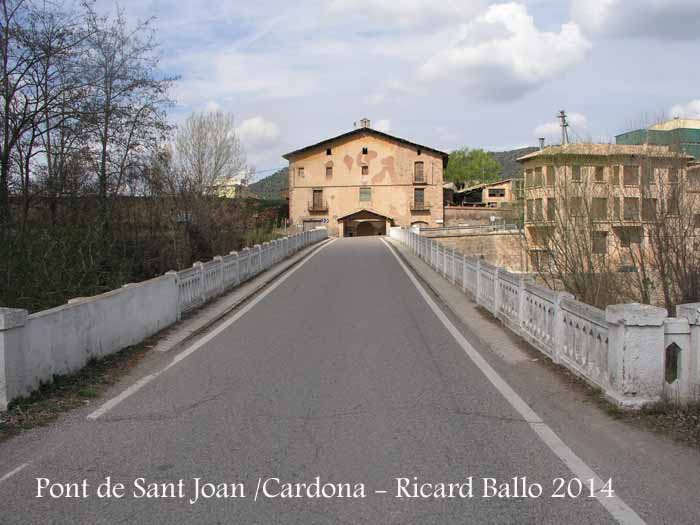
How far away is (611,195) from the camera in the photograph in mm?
18781

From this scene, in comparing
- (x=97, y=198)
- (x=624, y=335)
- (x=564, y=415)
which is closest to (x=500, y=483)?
(x=564, y=415)

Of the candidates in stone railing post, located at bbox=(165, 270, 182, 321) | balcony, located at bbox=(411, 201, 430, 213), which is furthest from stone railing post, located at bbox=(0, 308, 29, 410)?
balcony, located at bbox=(411, 201, 430, 213)

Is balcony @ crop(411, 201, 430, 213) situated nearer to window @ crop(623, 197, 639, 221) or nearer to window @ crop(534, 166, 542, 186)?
window @ crop(534, 166, 542, 186)

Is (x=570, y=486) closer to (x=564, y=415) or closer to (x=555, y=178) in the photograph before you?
(x=564, y=415)

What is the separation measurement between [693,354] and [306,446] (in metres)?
3.85

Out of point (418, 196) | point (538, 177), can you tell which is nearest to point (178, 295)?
point (538, 177)

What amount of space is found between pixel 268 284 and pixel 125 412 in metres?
13.8

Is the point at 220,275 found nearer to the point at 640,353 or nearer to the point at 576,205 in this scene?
the point at 576,205

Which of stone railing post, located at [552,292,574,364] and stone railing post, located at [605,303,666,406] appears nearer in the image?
stone railing post, located at [605,303,666,406]

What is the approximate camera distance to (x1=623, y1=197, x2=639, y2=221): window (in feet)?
59.3

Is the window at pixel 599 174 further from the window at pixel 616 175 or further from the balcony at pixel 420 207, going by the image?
the balcony at pixel 420 207

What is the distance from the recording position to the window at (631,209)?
1808cm

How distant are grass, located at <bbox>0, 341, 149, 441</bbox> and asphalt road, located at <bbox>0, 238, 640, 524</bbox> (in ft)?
1.32

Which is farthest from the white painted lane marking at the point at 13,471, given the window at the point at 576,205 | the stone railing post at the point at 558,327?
the window at the point at 576,205
